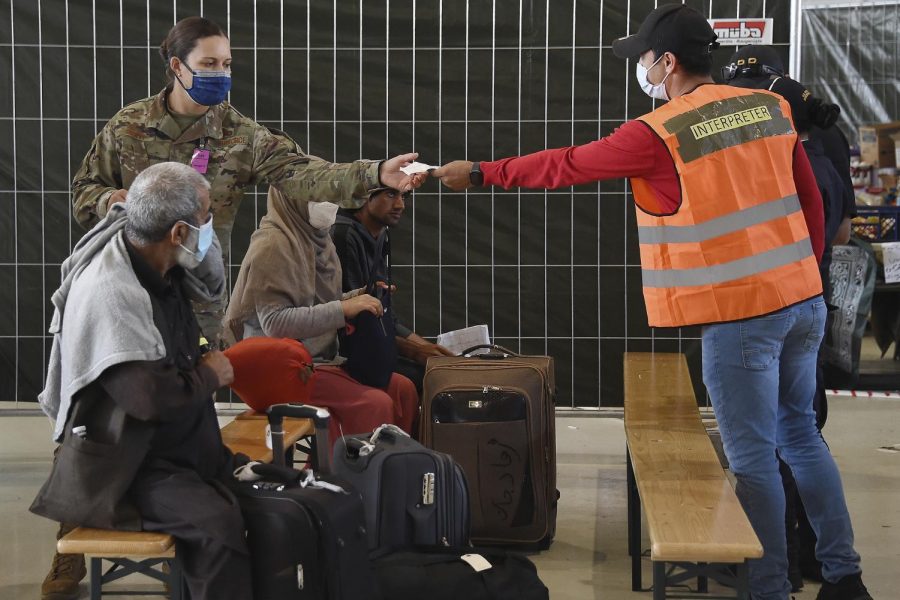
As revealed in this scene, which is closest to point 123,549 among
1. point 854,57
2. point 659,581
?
point 659,581

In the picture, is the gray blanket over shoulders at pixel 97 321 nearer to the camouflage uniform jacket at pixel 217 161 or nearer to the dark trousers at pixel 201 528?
the dark trousers at pixel 201 528

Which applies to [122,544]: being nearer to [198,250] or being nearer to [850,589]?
[198,250]

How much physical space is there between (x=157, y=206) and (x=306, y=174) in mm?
1139

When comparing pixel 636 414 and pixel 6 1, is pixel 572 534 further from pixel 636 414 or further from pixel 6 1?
pixel 6 1

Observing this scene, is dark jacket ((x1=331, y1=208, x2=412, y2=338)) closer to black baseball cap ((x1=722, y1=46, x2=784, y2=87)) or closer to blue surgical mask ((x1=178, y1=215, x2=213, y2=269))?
black baseball cap ((x1=722, y1=46, x2=784, y2=87))

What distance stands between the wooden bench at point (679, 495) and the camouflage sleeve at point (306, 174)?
3.65ft

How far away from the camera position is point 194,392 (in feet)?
8.61

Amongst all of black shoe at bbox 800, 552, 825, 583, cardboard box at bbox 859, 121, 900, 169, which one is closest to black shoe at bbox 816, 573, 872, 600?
black shoe at bbox 800, 552, 825, 583

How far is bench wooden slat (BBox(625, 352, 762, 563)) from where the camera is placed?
2.57 metres

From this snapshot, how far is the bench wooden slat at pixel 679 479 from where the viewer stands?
257 cm

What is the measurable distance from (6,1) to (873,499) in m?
4.26

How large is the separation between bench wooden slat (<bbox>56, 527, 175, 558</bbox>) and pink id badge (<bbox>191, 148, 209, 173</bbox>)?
1.46m

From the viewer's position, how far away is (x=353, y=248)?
170 inches

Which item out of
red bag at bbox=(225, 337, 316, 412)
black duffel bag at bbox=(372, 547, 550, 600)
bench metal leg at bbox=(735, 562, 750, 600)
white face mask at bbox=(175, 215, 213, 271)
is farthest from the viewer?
red bag at bbox=(225, 337, 316, 412)
